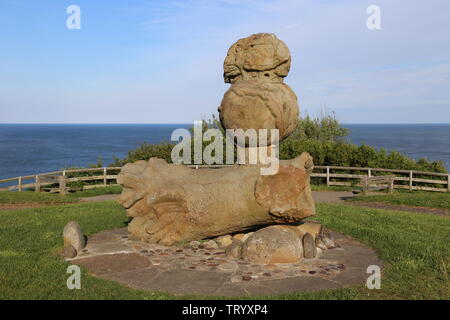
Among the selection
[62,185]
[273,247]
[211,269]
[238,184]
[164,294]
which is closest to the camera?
[164,294]

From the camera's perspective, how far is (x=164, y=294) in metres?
5.49

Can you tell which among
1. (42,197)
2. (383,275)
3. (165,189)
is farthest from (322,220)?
(42,197)

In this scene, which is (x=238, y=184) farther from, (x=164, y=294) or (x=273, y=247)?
(x=164, y=294)

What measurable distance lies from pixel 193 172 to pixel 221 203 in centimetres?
92

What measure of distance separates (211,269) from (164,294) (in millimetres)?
1277

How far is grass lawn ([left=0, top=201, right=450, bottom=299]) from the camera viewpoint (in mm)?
5512

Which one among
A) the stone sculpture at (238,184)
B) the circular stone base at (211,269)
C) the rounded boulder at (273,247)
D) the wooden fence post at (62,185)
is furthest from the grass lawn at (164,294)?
the wooden fence post at (62,185)

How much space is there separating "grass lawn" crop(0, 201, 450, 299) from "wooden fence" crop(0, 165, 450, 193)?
5614 mm

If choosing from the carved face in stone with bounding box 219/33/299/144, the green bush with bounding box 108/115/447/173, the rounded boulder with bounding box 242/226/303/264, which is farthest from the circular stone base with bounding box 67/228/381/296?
the green bush with bounding box 108/115/447/173

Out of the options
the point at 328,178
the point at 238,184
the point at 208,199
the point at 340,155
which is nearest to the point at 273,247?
the point at 238,184

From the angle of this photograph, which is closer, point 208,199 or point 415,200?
point 208,199

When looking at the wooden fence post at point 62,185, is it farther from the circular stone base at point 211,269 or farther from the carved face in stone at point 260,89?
the carved face in stone at point 260,89

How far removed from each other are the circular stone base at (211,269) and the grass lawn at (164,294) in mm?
329
